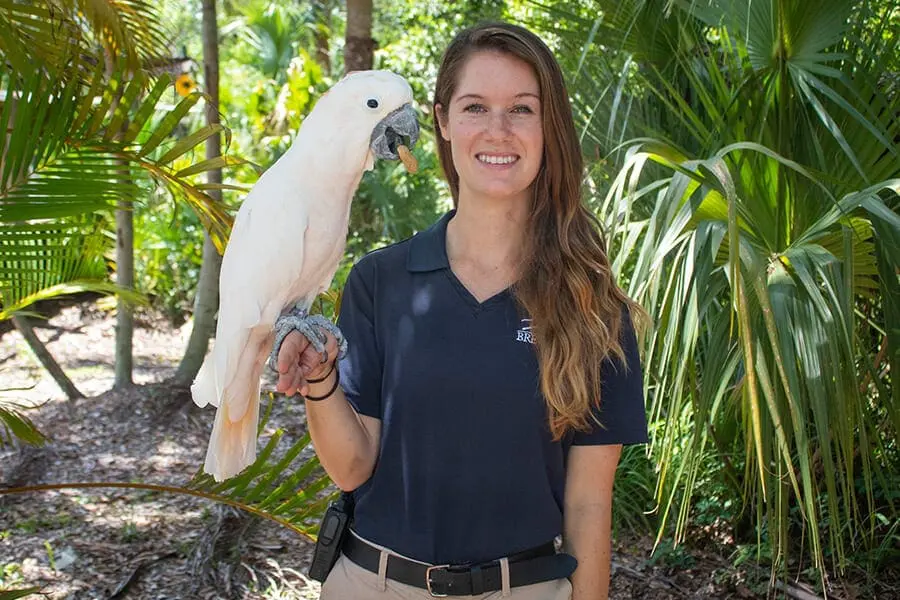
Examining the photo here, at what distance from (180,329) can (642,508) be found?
14.4ft

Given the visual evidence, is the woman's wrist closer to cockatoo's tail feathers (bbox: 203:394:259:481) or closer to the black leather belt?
cockatoo's tail feathers (bbox: 203:394:259:481)

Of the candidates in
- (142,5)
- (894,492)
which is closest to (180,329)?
(142,5)

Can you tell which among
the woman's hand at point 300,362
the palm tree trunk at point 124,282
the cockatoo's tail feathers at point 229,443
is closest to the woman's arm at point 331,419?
the woman's hand at point 300,362

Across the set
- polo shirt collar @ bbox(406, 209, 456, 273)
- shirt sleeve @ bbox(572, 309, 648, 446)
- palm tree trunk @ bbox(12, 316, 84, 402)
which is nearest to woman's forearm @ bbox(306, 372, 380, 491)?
polo shirt collar @ bbox(406, 209, 456, 273)

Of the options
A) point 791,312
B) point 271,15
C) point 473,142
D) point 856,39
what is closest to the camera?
point 473,142

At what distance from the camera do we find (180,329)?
6844mm

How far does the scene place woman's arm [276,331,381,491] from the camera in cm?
132

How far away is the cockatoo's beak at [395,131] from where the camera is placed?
1.40m

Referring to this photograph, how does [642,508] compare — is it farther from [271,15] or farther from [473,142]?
[271,15]

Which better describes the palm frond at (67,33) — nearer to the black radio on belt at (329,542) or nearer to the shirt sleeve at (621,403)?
the black radio on belt at (329,542)

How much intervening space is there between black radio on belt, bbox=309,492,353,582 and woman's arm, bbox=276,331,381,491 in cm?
5

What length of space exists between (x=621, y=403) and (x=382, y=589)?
0.50 metres

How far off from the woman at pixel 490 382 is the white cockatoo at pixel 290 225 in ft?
0.42

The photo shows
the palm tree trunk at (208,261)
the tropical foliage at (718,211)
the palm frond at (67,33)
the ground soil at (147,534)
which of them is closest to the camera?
the tropical foliage at (718,211)
